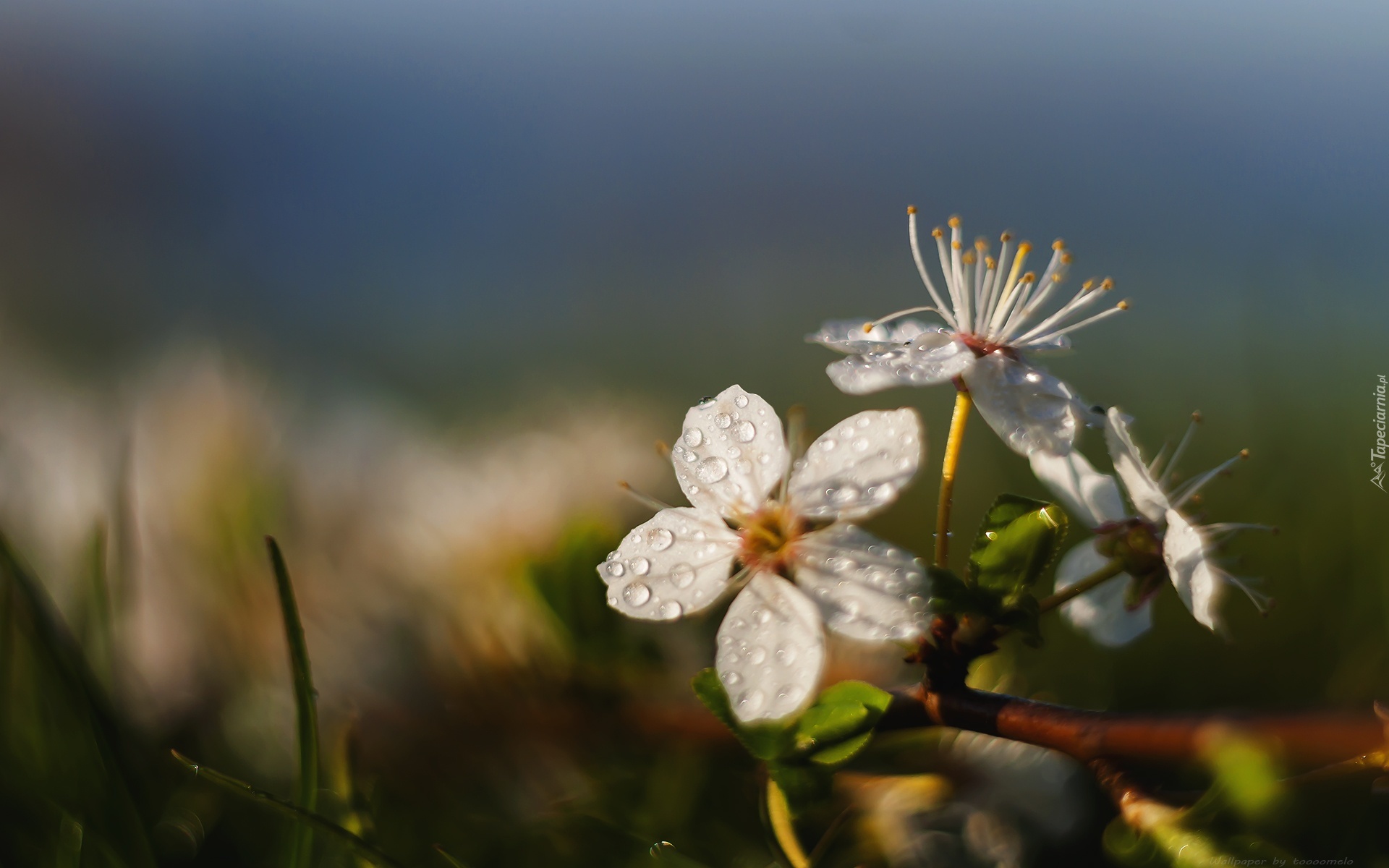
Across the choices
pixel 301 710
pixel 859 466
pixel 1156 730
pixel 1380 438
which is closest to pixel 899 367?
pixel 859 466

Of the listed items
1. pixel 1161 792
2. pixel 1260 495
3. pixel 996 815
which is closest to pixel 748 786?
pixel 996 815

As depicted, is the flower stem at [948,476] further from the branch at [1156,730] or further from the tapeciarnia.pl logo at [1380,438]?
the tapeciarnia.pl logo at [1380,438]

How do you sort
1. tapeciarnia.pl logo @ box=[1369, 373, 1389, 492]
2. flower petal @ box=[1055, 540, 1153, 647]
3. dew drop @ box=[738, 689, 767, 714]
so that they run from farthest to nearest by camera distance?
1. tapeciarnia.pl logo @ box=[1369, 373, 1389, 492]
2. flower petal @ box=[1055, 540, 1153, 647]
3. dew drop @ box=[738, 689, 767, 714]

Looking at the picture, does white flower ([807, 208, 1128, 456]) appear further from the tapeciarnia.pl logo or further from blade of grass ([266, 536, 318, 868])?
the tapeciarnia.pl logo

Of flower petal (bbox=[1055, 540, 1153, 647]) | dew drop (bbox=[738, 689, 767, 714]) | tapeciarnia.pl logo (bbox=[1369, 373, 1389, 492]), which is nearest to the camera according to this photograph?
dew drop (bbox=[738, 689, 767, 714])

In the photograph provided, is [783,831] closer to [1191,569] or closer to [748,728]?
[748,728]

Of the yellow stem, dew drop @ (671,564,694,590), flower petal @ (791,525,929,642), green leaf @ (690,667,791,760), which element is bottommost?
the yellow stem

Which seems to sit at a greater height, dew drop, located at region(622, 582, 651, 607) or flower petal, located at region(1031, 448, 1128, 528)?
flower petal, located at region(1031, 448, 1128, 528)

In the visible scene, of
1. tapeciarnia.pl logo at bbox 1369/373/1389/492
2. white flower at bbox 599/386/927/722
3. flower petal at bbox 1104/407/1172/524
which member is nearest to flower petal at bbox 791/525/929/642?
white flower at bbox 599/386/927/722

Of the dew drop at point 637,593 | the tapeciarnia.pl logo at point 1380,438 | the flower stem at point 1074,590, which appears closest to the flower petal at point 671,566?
the dew drop at point 637,593
